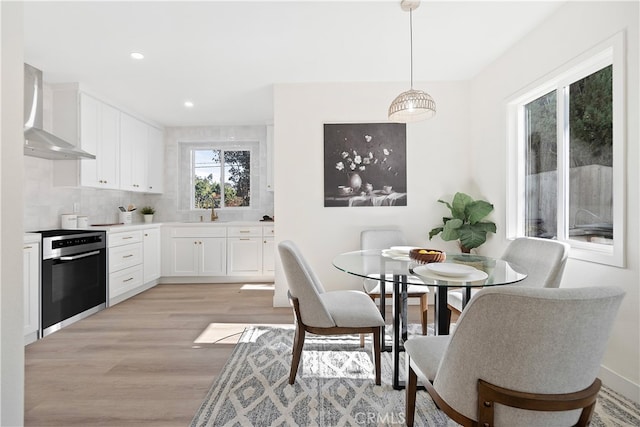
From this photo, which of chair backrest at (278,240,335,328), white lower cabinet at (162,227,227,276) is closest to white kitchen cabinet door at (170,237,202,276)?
white lower cabinet at (162,227,227,276)

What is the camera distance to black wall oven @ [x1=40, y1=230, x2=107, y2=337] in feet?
9.31

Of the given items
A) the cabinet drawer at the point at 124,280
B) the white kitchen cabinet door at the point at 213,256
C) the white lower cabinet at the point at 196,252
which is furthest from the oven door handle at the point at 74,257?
the white kitchen cabinet door at the point at 213,256

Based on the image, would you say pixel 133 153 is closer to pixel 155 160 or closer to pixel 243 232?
pixel 155 160

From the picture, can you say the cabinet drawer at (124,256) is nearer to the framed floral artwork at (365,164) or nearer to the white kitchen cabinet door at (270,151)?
the white kitchen cabinet door at (270,151)

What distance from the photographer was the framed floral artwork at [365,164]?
11.7ft

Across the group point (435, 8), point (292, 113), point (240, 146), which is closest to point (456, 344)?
point (435, 8)

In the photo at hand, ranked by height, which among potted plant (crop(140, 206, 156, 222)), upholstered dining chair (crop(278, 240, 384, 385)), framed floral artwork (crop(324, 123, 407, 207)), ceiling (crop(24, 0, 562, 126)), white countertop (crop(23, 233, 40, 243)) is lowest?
upholstered dining chair (crop(278, 240, 384, 385))

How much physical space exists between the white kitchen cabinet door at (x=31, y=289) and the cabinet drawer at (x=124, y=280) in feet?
2.91

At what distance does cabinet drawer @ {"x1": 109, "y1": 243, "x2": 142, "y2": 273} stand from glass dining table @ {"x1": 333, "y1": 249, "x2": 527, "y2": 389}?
2.92m

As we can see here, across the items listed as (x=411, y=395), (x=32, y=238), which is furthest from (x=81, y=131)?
(x=411, y=395)

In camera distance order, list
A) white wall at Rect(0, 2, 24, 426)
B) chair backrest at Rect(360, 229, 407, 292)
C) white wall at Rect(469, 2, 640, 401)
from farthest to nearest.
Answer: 1. chair backrest at Rect(360, 229, 407, 292)
2. white wall at Rect(469, 2, 640, 401)
3. white wall at Rect(0, 2, 24, 426)

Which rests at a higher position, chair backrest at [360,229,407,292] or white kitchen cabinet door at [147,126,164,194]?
white kitchen cabinet door at [147,126,164,194]

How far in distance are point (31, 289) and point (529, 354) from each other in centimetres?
353

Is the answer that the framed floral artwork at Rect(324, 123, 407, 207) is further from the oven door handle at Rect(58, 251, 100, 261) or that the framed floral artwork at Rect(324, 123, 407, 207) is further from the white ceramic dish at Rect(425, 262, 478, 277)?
the oven door handle at Rect(58, 251, 100, 261)
